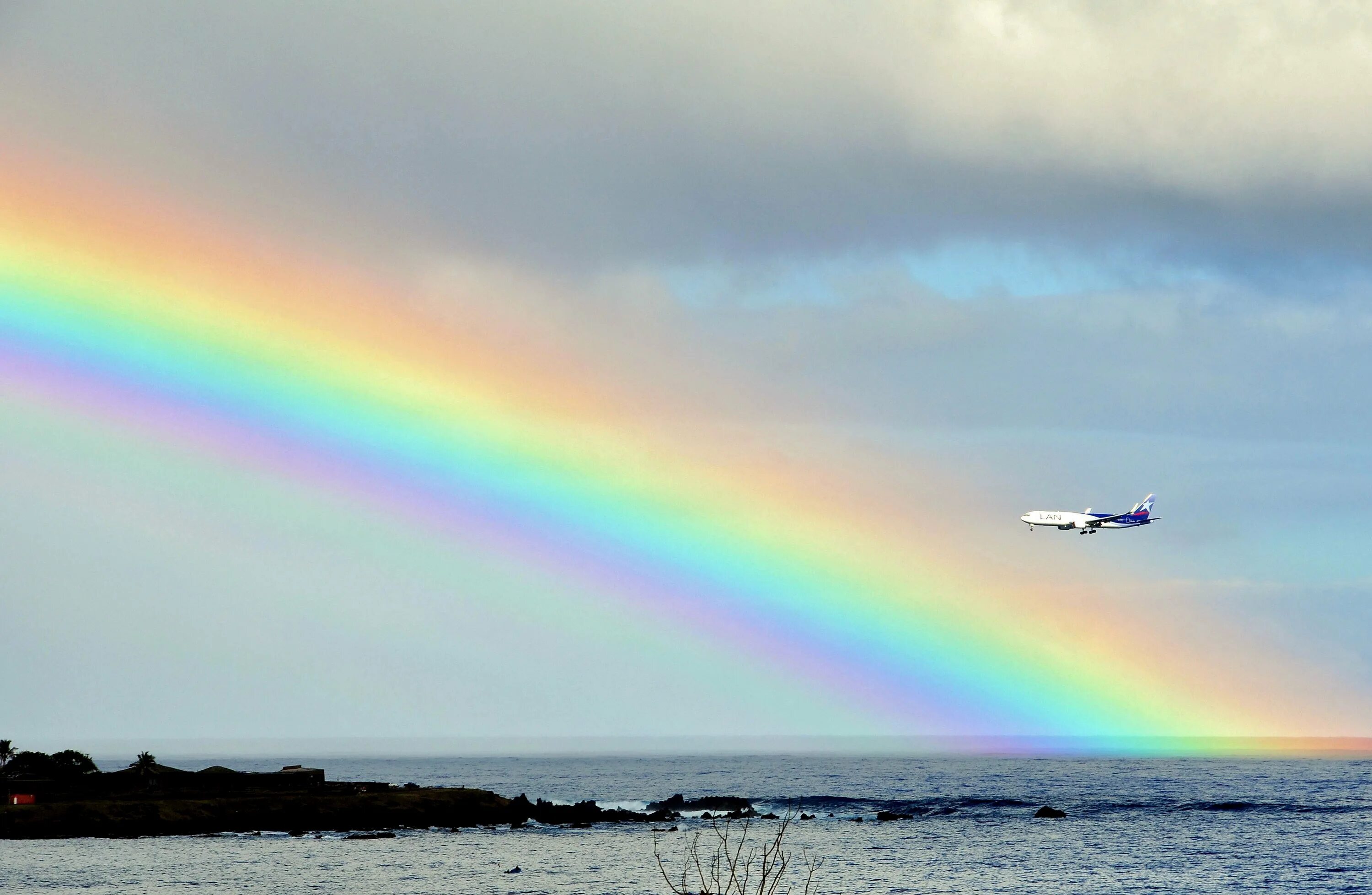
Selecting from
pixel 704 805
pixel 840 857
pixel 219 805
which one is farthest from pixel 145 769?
pixel 840 857

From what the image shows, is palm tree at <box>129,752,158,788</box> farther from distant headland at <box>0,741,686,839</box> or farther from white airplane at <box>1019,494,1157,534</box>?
white airplane at <box>1019,494,1157,534</box>

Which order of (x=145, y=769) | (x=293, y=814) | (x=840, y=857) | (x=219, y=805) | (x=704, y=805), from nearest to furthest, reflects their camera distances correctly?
(x=840, y=857) → (x=219, y=805) → (x=293, y=814) → (x=145, y=769) → (x=704, y=805)

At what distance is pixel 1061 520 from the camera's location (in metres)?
154

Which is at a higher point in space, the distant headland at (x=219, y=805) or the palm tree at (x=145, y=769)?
the palm tree at (x=145, y=769)

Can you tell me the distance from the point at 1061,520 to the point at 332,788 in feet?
289

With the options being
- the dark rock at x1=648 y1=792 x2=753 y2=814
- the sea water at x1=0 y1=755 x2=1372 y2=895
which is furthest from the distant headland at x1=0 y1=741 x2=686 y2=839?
the sea water at x1=0 y1=755 x2=1372 y2=895

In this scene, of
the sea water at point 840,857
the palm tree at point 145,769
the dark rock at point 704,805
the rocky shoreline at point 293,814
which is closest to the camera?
the sea water at point 840,857

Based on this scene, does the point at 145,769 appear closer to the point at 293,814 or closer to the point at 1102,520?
the point at 293,814

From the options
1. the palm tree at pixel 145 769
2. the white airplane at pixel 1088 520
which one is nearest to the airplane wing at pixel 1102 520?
the white airplane at pixel 1088 520

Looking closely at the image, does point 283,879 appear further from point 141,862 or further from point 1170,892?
point 1170,892

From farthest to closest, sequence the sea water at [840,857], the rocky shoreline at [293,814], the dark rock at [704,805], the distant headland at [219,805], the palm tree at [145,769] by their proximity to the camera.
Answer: the dark rock at [704,805] → the palm tree at [145,769] → the distant headland at [219,805] → the rocky shoreline at [293,814] → the sea water at [840,857]

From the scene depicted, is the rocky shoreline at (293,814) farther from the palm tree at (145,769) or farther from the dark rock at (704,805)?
the palm tree at (145,769)

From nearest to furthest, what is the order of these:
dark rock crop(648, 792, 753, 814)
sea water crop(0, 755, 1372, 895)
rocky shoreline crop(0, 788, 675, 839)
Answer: sea water crop(0, 755, 1372, 895) → rocky shoreline crop(0, 788, 675, 839) → dark rock crop(648, 792, 753, 814)

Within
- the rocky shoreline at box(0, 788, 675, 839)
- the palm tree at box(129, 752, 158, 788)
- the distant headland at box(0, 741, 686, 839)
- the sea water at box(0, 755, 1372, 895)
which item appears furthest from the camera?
the palm tree at box(129, 752, 158, 788)
